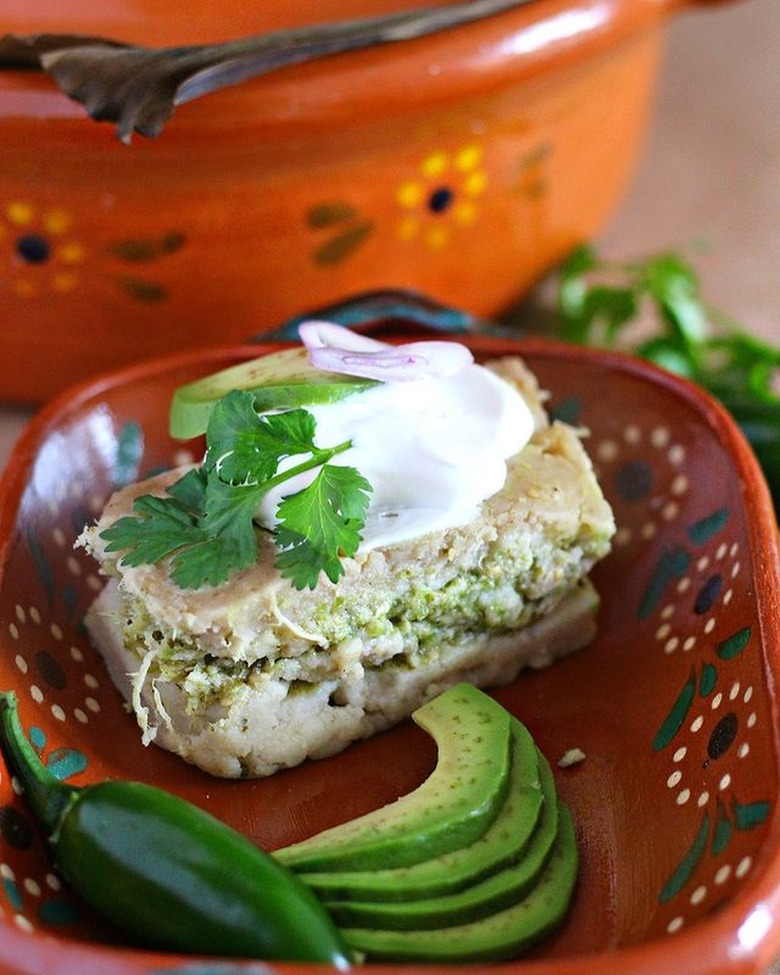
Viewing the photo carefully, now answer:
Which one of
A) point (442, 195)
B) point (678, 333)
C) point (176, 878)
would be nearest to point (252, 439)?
point (176, 878)

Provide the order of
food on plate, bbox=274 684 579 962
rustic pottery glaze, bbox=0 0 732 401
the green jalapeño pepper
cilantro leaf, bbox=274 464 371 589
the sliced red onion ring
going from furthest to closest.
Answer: rustic pottery glaze, bbox=0 0 732 401 < the sliced red onion ring < cilantro leaf, bbox=274 464 371 589 < food on plate, bbox=274 684 579 962 < the green jalapeño pepper

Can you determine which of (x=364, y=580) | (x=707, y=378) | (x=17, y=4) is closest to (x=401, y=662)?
(x=364, y=580)

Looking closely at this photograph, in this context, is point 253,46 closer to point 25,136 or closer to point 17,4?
point 25,136

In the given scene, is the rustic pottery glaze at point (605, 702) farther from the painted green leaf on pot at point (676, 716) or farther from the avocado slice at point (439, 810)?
the avocado slice at point (439, 810)

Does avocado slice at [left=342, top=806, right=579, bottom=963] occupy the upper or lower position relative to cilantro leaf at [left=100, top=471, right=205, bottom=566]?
lower

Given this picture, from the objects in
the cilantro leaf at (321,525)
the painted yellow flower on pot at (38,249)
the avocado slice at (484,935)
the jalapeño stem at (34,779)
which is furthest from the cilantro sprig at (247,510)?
the painted yellow flower on pot at (38,249)

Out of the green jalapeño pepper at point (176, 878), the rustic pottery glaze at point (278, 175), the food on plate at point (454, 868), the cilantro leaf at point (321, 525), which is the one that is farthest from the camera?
the rustic pottery glaze at point (278, 175)

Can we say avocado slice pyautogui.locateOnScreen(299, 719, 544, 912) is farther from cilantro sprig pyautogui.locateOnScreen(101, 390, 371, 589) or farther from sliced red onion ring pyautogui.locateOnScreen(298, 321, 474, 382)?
sliced red onion ring pyautogui.locateOnScreen(298, 321, 474, 382)

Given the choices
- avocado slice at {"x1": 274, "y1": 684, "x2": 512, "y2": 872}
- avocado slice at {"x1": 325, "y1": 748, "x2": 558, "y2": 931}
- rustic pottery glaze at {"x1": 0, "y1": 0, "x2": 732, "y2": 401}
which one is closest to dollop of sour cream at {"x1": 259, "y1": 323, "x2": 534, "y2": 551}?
avocado slice at {"x1": 274, "y1": 684, "x2": 512, "y2": 872}
